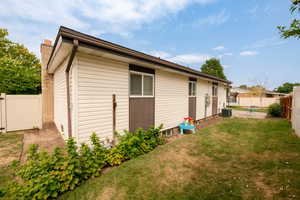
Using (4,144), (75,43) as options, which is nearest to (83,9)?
(75,43)

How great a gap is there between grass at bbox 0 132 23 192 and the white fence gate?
0.48 m

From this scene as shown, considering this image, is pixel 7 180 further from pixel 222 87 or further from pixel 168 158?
pixel 222 87

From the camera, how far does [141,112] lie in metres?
5.11

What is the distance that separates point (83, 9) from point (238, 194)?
7873 millimetres

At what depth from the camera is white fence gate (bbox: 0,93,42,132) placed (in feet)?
19.5

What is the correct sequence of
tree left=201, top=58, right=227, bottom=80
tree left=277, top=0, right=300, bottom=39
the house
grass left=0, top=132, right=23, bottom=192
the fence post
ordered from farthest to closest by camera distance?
tree left=201, top=58, right=227, bottom=80, the fence post, the house, grass left=0, top=132, right=23, bottom=192, tree left=277, top=0, right=300, bottom=39

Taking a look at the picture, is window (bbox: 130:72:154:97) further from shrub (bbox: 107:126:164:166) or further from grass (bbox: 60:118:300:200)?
grass (bbox: 60:118:300:200)

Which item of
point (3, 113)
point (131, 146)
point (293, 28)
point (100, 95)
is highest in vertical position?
point (293, 28)

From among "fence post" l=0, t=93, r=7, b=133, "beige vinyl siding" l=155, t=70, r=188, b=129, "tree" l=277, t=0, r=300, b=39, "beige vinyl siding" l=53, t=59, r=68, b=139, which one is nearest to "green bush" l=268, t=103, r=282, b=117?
A: "beige vinyl siding" l=155, t=70, r=188, b=129

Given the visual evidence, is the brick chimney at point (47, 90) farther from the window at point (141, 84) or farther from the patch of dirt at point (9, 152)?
the window at point (141, 84)

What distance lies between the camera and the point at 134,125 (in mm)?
4906

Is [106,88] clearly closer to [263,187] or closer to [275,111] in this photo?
[263,187]

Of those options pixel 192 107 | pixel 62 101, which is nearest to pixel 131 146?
pixel 62 101

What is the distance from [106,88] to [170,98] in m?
3.55
